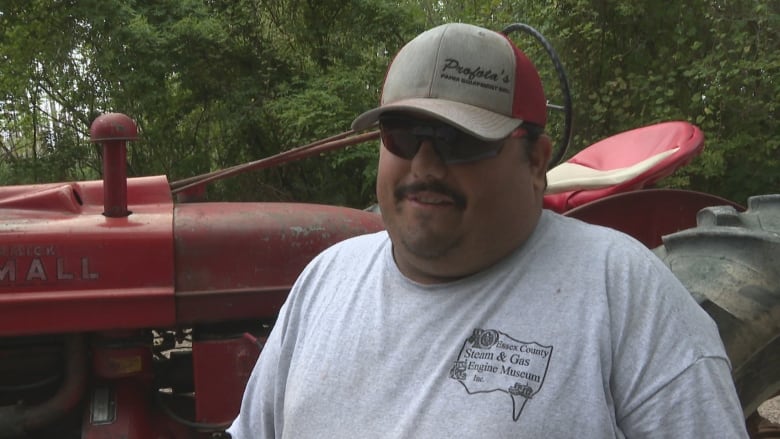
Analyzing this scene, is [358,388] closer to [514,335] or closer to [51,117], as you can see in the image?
[514,335]

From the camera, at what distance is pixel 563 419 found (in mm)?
1097

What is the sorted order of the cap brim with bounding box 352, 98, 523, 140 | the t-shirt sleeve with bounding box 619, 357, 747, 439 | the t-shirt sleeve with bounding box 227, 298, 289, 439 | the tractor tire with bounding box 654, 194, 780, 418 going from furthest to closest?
the tractor tire with bounding box 654, 194, 780, 418 < the t-shirt sleeve with bounding box 227, 298, 289, 439 < the cap brim with bounding box 352, 98, 523, 140 < the t-shirt sleeve with bounding box 619, 357, 747, 439

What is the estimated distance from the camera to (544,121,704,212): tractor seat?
8.93 feet

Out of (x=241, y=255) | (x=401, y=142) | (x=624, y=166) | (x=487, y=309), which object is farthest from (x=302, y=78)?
(x=487, y=309)

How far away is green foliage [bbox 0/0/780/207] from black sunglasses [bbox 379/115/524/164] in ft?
15.4

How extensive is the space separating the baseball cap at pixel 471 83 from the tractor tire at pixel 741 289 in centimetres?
117

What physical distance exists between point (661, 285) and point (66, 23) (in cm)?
770

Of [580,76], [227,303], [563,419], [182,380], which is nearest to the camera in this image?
[563,419]

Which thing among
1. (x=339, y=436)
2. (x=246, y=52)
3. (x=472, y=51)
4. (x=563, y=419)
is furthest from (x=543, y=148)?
(x=246, y=52)

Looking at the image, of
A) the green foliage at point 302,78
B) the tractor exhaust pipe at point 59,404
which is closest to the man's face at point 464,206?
the tractor exhaust pipe at point 59,404

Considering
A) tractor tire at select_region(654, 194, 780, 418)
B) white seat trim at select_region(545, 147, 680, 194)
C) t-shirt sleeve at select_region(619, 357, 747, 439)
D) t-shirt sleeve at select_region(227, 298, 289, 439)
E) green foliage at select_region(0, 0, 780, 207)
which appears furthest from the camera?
green foliage at select_region(0, 0, 780, 207)

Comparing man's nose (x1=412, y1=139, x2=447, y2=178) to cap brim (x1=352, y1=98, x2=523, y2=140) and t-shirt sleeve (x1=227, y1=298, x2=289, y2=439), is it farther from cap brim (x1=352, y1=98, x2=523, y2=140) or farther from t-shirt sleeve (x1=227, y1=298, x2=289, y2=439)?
t-shirt sleeve (x1=227, y1=298, x2=289, y2=439)

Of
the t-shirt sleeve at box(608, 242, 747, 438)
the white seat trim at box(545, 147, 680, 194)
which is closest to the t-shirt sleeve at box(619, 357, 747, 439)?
the t-shirt sleeve at box(608, 242, 747, 438)

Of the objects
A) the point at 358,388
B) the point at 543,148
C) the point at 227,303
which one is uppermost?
the point at 543,148
